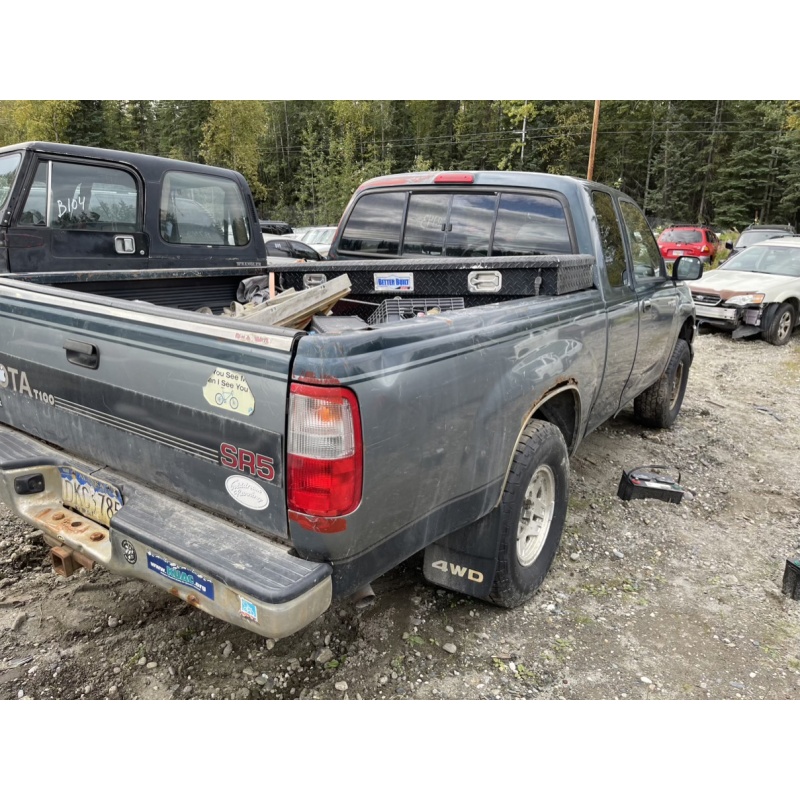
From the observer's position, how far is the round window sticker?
199cm

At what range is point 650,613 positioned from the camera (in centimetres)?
321

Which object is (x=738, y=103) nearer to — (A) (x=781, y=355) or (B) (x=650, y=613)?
(A) (x=781, y=355)

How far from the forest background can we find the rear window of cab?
98.2 feet

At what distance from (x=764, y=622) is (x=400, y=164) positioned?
46.6 metres

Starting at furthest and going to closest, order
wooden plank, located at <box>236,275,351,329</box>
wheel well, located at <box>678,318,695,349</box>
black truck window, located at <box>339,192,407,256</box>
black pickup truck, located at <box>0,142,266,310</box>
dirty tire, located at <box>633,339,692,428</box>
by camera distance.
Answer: wheel well, located at <box>678,318,695,349</box> → dirty tire, located at <box>633,339,692,428</box> → black truck window, located at <box>339,192,407,256</box> → black pickup truck, located at <box>0,142,266,310</box> → wooden plank, located at <box>236,275,351,329</box>

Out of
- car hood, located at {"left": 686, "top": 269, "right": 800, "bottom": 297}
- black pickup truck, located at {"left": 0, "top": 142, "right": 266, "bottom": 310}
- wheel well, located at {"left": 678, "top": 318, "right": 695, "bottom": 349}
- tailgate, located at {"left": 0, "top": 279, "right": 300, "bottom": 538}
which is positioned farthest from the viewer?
car hood, located at {"left": 686, "top": 269, "right": 800, "bottom": 297}

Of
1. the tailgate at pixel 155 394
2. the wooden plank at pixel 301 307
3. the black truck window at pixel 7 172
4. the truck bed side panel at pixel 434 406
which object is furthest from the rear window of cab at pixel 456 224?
the black truck window at pixel 7 172

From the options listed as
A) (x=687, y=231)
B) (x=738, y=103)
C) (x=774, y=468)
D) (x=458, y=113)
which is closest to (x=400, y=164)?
(x=458, y=113)

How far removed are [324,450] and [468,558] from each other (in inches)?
50.3

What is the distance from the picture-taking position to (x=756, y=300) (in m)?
10.0

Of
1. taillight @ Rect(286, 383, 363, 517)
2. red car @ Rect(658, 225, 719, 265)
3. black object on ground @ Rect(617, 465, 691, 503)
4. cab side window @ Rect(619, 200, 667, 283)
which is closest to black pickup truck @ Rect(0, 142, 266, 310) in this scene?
taillight @ Rect(286, 383, 363, 517)

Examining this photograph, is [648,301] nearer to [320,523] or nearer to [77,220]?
[320,523]

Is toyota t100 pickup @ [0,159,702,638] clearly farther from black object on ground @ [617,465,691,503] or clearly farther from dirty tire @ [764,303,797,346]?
dirty tire @ [764,303,797,346]

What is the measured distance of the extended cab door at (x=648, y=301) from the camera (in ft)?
14.4
